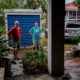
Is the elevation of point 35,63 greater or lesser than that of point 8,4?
lesser

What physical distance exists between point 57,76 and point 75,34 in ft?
25.9

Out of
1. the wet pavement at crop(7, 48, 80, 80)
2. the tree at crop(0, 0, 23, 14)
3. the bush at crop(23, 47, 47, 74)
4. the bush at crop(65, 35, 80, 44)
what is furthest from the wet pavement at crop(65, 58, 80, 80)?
the tree at crop(0, 0, 23, 14)

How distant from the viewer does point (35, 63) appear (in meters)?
7.34

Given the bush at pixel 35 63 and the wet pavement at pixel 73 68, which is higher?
the bush at pixel 35 63

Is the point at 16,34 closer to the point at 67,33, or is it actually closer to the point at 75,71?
the point at 75,71

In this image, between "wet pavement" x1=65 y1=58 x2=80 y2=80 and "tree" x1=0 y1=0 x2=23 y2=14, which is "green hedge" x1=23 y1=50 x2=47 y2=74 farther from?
"tree" x1=0 y1=0 x2=23 y2=14

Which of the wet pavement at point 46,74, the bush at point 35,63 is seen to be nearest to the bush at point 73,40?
the wet pavement at point 46,74

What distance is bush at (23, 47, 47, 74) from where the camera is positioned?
729 centimetres

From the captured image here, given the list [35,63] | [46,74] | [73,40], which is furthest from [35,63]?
[73,40]

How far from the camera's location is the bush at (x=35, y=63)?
23.9 ft

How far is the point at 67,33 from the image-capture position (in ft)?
47.8

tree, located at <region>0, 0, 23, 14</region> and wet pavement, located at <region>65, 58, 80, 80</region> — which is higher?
tree, located at <region>0, 0, 23, 14</region>

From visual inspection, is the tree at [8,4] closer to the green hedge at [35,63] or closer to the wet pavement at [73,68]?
the wet pavement at [73,68]

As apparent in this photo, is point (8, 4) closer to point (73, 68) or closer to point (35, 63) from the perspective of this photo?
point (73, 68)
